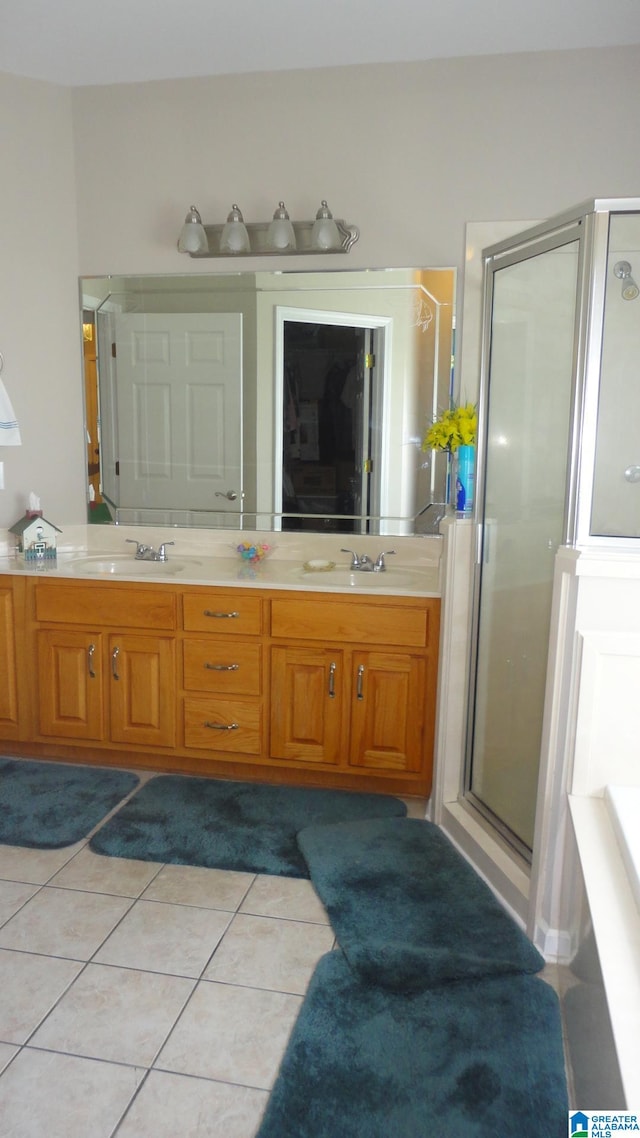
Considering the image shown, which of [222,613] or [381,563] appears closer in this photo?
[222,613]

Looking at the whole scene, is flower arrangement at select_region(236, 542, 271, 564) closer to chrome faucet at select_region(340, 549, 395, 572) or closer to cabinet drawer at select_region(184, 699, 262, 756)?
chrome faucet at select_region(340, 549, 395, 572)

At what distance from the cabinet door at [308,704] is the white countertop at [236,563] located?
0.84 ft

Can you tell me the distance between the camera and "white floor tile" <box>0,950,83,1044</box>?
1853 mm

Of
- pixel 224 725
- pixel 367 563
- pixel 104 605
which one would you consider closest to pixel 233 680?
pixel 224 725

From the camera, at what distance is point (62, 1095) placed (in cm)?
166

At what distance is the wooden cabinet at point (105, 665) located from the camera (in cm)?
310

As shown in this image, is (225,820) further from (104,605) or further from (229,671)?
(104,605)

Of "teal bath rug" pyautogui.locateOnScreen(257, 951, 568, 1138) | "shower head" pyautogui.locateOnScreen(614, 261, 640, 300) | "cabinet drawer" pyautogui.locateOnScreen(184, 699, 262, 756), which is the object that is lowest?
"teal bath rug" pyautogui.locateOnScreen(257, 951, 568, 1138)

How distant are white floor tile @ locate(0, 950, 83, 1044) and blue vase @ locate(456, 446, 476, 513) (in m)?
1.70

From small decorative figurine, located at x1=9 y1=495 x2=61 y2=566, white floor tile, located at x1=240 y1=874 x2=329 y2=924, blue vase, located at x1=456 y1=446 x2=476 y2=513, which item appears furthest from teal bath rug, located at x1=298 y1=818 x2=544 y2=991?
small decorative figurine, located at x1=9 y1=495 x2=61 y2=566

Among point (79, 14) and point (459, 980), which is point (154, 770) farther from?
point (79, 14)

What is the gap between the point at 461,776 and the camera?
9.00ft

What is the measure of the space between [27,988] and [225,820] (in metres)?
0.93

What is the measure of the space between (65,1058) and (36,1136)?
20 cm
